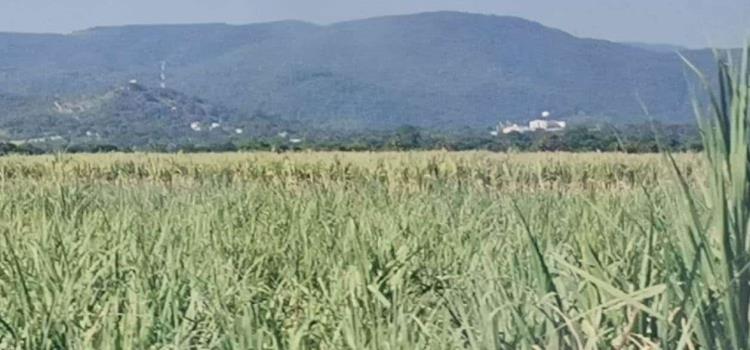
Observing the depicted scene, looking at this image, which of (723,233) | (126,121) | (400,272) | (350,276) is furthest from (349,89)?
(723,233)

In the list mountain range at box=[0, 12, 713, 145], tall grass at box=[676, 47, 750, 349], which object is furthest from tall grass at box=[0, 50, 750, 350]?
mountain range at box=[0, 12, 713, 145]

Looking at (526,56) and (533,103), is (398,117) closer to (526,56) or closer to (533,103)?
(533,103)

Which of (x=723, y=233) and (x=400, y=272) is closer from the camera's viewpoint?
(x=723, y=233)

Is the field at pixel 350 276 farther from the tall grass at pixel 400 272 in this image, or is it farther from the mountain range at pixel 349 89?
the mountain range at pixel 349 89

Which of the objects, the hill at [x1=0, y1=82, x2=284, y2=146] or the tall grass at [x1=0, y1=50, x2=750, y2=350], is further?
the hill at [x1=0, y1=82, x2=284, y2=146]

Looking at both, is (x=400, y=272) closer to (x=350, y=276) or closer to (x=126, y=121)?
(x=350, y=276)

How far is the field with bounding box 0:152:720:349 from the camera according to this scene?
1.79 meters

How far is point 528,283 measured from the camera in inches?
89.8

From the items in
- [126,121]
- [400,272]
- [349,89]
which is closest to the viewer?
[400,272]

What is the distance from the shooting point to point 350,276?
306cm

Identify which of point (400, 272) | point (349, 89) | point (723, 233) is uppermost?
point (349, 89)

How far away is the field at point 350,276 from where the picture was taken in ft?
5.86

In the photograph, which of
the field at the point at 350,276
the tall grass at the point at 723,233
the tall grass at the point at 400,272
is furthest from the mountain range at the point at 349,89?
the tall grass at the point at 723,233

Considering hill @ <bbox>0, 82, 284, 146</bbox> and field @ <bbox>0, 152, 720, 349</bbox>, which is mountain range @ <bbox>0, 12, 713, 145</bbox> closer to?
hill @ <bbox>0, 82, 284, 146</bbox>
